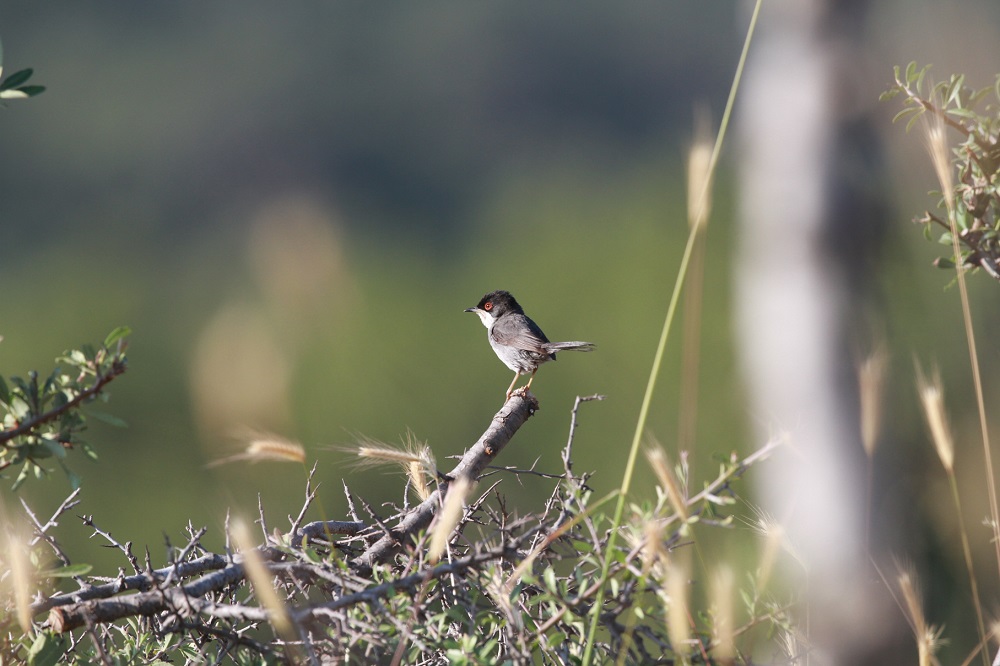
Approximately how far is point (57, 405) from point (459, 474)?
1335 millimetres

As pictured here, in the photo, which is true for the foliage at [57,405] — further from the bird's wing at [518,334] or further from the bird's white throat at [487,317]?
the bird's white throat at [487,317]

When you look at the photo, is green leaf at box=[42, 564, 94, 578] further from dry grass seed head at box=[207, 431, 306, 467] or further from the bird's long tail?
the bird's long tail

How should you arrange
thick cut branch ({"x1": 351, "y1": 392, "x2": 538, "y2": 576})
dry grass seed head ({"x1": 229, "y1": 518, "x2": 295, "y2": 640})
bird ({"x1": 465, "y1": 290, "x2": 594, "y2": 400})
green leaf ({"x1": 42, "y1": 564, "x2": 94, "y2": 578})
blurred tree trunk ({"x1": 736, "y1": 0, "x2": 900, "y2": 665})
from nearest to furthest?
dry grass seed head ({"x1": 229, "y1": 518, "x2": 295, "y2": 640}) < green leaf ({"x1": 42, "y1": 564, "x2": 94, "y2": 578}) < thick cut branch ({"x1": 351, "y1": 392, "x2": 538, "y2": 576}) < blurred tree trunk ({"x1": 736, "y1": 0, "x2": 900, "y2": 665}) < bird ({"x1": 465, "y1": 290, "x2": 594, "y2": 400})

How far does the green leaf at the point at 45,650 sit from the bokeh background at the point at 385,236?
0.69 metres

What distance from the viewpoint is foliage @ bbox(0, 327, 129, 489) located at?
8.92 ft

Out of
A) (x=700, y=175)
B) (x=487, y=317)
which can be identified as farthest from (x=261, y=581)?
(x=487, y=317)

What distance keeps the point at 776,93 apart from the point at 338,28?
130 metres

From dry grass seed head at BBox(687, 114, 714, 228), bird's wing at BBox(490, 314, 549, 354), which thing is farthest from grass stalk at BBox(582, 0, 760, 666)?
bird's wing at BBox(490, 314, 549, 354)

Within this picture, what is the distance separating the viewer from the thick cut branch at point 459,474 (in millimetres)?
3154

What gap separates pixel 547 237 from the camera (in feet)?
186

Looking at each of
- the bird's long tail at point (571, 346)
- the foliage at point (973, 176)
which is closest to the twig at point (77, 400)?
the foliage at point (973, 176)

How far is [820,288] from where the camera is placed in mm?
4207

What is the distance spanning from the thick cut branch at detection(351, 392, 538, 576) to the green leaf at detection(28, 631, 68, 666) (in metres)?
0.84

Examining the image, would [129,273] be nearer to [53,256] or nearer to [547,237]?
[53,256]
